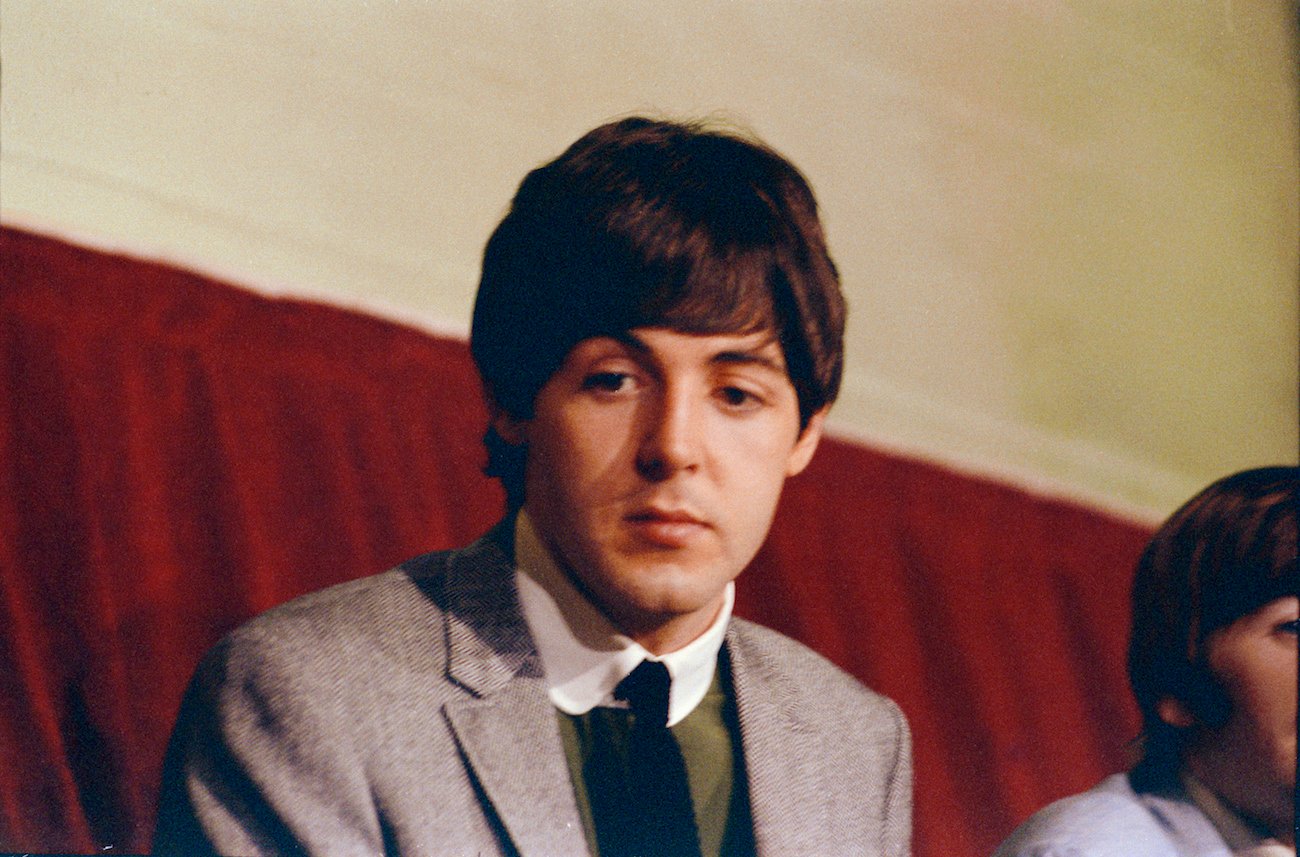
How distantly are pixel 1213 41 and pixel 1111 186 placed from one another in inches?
7.3

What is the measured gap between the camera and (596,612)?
3.54 ft

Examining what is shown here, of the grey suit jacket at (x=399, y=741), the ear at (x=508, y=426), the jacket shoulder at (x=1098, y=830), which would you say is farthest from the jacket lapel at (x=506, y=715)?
the jacket shoulder at (x=1098, y=830)

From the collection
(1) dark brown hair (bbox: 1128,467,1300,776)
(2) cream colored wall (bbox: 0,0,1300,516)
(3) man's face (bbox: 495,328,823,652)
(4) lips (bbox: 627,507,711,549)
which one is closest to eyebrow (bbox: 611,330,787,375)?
(3) man's face (bbox: 495,328,823,652)

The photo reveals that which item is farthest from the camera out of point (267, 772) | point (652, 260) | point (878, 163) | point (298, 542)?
point (878, 163)

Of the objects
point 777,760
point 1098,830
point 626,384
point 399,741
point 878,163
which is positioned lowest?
point 1098,830

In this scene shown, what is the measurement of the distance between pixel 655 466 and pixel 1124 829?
0.59m

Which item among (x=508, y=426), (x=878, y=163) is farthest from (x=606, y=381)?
(x=878, y=163)

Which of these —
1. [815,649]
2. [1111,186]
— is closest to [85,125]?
[815,649]

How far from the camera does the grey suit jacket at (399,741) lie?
37.0 inches

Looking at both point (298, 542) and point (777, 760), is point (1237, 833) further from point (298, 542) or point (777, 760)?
point (298, 542)

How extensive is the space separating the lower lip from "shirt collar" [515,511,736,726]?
0.30 ft

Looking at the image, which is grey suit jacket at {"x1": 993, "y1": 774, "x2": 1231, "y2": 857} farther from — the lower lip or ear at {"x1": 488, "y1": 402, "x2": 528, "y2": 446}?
ear at {"x1": 488, "y1": 402, "x2": 528, "y2": 446}

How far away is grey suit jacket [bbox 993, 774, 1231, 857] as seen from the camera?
1.19 metres

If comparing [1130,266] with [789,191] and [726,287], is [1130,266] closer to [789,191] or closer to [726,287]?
[789,191]
